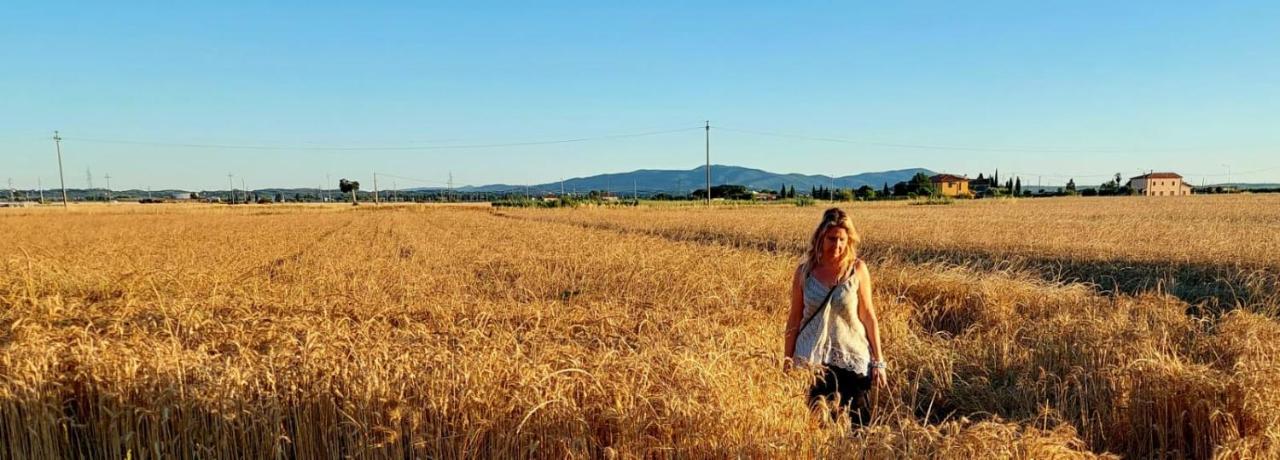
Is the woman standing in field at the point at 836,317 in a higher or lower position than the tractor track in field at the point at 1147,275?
higher

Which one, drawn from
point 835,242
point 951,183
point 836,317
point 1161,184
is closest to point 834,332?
point 836,317

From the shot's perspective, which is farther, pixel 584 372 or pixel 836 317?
pixel 836 317

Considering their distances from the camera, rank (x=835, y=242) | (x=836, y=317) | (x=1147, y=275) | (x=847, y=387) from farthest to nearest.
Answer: (x=1147, y=275)
(x=847, y=387)
(x=836, y=317)
(x=835, y=242)

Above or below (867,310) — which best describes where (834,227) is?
above

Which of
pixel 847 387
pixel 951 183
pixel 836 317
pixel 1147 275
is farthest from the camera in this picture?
pixel 951 183

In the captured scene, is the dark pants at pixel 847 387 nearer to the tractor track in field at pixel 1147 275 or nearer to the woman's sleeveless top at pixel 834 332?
the woman's sleeveless top at pixel 834 332

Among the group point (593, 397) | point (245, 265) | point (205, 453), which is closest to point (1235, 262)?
point (593, 397)

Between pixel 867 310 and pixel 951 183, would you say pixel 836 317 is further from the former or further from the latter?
pixel 951 183

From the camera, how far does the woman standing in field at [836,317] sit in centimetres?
483

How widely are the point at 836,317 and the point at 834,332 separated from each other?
0.13 meters

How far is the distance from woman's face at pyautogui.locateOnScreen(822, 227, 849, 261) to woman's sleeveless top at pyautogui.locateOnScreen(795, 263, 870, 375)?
228 millimetres

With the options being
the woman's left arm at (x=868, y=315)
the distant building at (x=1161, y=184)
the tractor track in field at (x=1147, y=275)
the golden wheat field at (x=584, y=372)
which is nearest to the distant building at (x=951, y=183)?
the distant building at (x=1161, y=184)

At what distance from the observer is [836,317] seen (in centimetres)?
491

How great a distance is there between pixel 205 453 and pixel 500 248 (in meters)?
14.3
